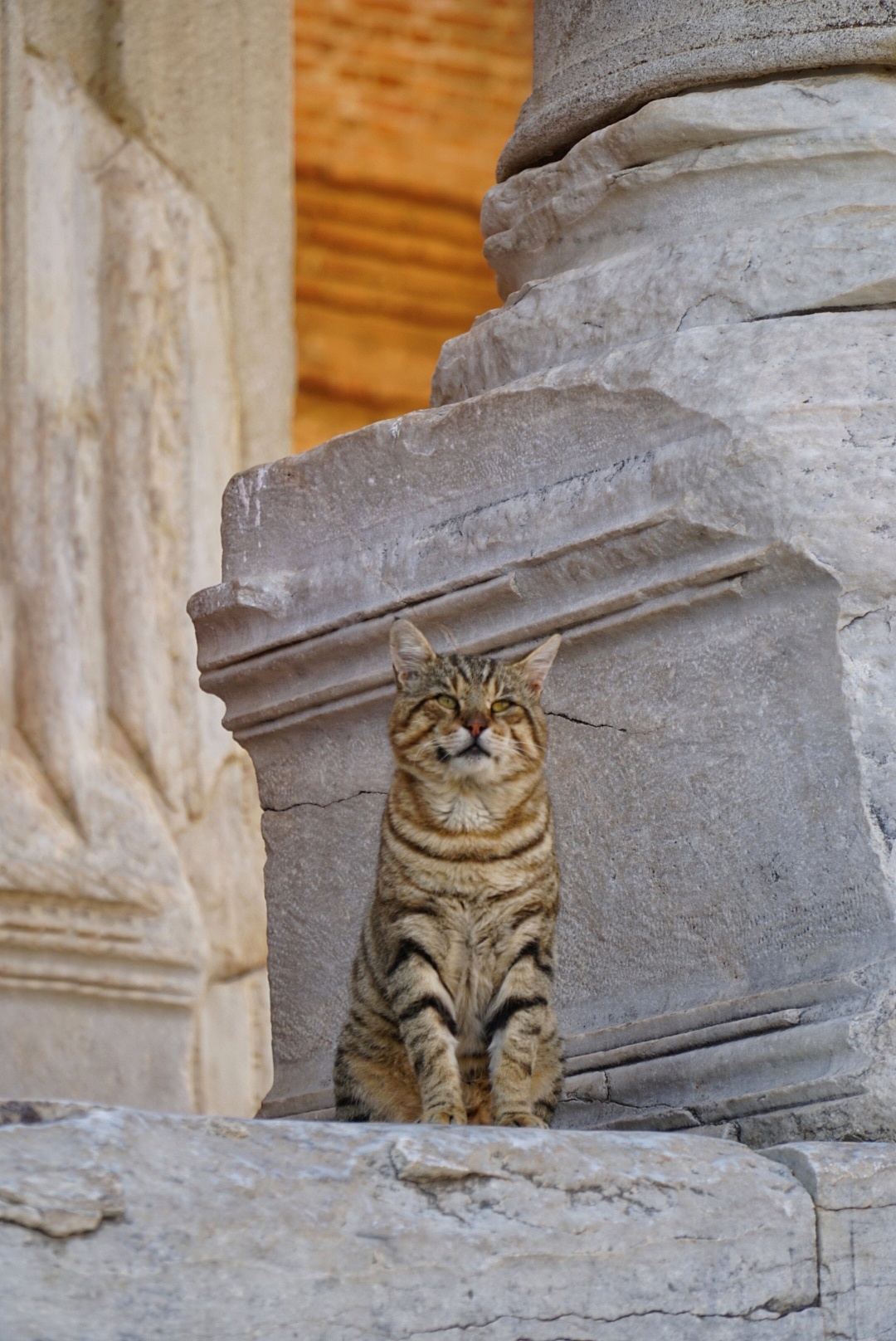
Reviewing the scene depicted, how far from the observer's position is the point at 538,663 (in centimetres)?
284

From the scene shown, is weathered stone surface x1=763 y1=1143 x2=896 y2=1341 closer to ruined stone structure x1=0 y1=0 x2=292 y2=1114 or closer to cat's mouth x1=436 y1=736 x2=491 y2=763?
cat's mouth x1=436 y1=736 x2=491 y2=763

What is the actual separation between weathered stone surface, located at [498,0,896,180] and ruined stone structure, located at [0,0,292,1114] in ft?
6.78

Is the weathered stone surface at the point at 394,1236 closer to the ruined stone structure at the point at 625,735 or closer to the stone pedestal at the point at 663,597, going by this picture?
the ruined stone structure at the point at 625,735

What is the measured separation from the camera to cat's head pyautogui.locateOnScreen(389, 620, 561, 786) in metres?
2.73

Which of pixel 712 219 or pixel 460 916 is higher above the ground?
pixel 712 219

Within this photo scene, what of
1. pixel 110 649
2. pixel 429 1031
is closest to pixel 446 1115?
pixel 429 1031

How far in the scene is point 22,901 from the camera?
15.7ft

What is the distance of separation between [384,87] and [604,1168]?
668 centimetres

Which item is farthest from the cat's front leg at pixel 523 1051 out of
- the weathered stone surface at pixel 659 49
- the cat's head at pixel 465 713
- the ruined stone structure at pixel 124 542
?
the ruined stone structure at pixel 124 542

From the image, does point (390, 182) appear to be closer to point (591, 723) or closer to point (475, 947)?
point (591, 723)

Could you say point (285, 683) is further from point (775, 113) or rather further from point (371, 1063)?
point (775, 113)

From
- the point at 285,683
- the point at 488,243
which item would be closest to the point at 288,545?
the point at 285,683

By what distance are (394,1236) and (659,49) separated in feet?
6.54

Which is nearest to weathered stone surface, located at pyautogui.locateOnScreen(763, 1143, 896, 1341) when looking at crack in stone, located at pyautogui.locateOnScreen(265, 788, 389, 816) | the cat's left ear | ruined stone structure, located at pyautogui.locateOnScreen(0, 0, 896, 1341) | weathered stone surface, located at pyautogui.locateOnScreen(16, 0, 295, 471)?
ruined stone structure, located at pyautogui.locateOnScreen(0, 0, 896, 1341)
